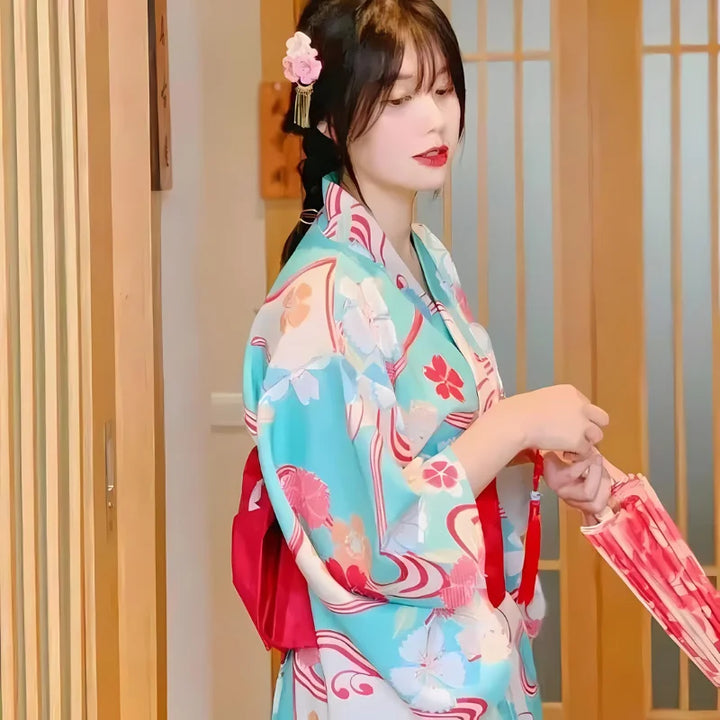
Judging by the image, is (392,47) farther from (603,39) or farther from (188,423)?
(603,39)

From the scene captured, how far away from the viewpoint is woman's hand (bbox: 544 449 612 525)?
1145 millimetres

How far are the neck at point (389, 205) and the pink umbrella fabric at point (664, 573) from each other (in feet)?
1.30

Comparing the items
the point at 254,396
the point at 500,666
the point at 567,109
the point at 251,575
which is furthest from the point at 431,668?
the point at 567,109

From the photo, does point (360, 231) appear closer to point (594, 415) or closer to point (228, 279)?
point (594, 415)

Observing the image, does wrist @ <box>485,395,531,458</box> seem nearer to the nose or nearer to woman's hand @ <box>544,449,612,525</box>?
woman's hand @ <box>544,449,612,525</box>

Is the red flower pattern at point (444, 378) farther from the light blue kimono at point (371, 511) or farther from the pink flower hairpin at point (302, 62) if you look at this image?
the pink flower hairpin at point (302, 62)

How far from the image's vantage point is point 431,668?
990mm

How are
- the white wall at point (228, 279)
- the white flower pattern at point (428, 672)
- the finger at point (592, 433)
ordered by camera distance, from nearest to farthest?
the white flower pattern at point (428, 672), the finger at point (592, 433), the white wall at point (228, 279)

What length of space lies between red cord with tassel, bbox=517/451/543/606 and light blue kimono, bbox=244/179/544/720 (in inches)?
4.4

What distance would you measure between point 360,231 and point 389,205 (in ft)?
0.21

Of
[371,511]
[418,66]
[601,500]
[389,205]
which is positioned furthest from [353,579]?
[418,66]

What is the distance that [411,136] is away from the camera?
1112mm

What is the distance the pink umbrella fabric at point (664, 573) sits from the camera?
1119 mm

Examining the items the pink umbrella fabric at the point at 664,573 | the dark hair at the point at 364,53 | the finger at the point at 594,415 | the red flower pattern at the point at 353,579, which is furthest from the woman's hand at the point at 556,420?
the dark hair at the point at 364,53
